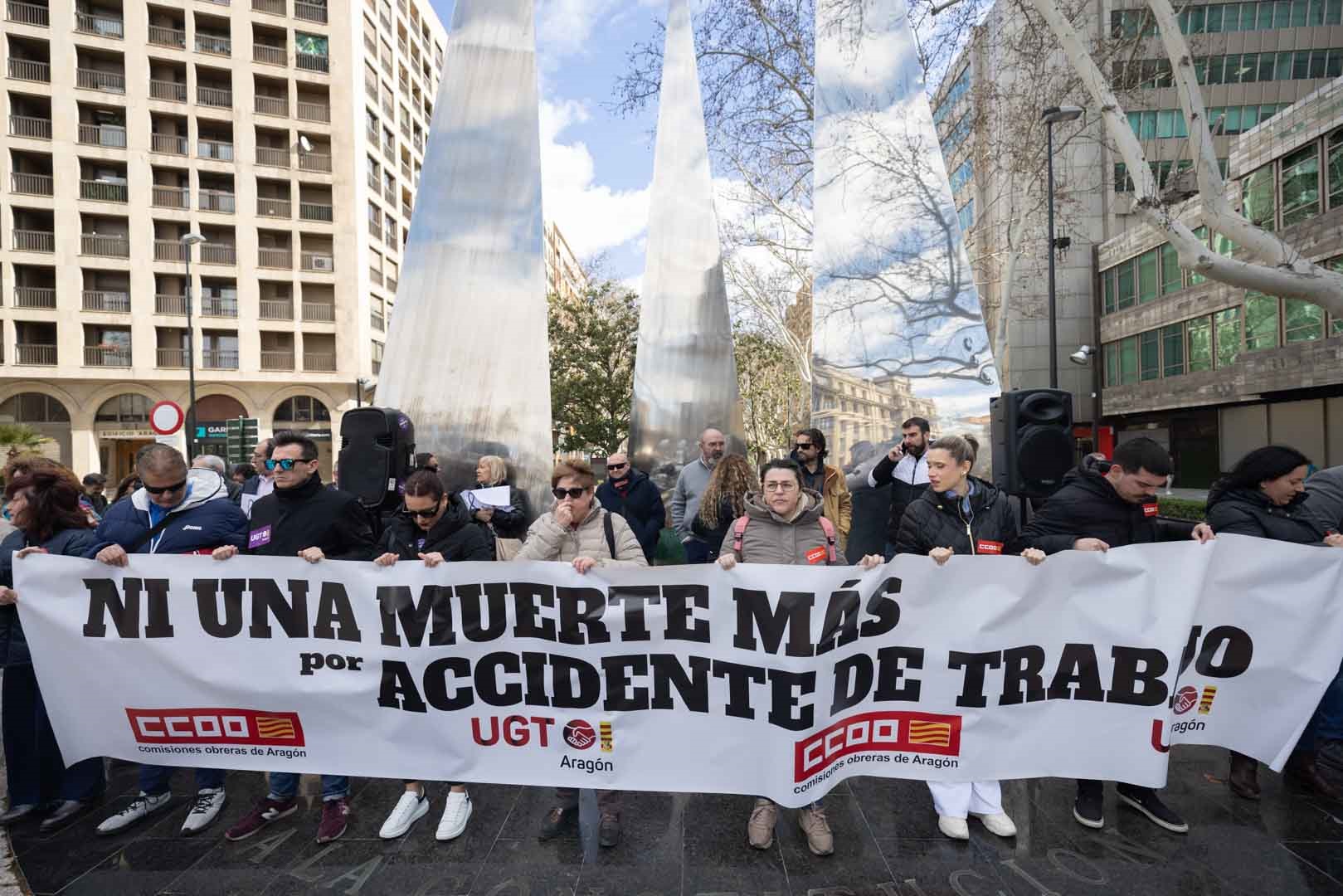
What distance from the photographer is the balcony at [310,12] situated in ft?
112

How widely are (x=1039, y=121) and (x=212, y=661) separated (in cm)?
1752

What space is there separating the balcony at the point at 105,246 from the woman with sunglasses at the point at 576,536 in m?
38.0

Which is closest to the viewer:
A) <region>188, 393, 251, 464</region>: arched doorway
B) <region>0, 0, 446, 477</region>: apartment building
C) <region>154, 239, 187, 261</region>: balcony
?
<region>0, 0, 446, 477</region>: apartment building

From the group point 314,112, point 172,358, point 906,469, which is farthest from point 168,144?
point 906,469

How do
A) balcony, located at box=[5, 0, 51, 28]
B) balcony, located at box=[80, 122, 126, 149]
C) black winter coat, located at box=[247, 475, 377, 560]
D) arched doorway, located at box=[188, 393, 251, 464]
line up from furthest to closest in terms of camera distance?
1. arched doorway, located at box=[188, 393, 251, 464]
2. balcony, located at box=[80, 122, 126, 149]
3. balcony, located at box=[5, 0, 51, 28]
4. black winter coat, located at box=[247, 475, 377, 560]

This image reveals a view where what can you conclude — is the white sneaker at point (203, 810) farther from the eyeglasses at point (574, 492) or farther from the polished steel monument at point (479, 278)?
the polished steel monument at point (479, 278)

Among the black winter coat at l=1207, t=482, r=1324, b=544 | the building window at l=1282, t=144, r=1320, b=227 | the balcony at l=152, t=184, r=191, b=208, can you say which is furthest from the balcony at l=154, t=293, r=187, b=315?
the building window at l=1282, t=144, r=1320, b=227

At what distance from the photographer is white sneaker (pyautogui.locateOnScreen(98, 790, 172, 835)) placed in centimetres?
343

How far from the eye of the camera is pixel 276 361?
34062 millimetres

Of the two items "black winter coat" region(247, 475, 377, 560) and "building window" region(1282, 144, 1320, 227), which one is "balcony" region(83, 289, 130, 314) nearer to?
"black winter coat" region(247, 475, 377, 560)

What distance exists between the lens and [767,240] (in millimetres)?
19156

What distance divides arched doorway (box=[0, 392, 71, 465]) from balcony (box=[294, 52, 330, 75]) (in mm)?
19160

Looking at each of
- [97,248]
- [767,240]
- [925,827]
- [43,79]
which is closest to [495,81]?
[925,827]

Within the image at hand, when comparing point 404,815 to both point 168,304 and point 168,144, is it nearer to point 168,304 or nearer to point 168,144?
point 168,304
